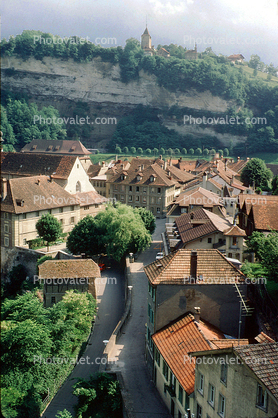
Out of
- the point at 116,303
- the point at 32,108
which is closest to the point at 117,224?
the point at 116,303

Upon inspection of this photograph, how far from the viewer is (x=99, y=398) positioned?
71.6ft

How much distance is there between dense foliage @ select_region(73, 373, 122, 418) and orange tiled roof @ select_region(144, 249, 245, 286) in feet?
17.1

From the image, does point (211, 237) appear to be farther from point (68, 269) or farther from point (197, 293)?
point (68, 269)

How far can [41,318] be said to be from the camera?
28.1 meters

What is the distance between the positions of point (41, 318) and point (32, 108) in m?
121

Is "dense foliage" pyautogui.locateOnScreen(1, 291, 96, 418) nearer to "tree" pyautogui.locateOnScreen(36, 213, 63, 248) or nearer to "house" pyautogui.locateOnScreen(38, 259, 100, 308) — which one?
"house" pyautogui.locateOnScreen(38, 259, 100, 308)

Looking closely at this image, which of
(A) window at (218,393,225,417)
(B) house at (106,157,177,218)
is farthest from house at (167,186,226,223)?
(A) window at (218,393,225,417)

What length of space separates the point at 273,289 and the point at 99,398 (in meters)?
9.99

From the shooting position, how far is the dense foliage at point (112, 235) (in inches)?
1646

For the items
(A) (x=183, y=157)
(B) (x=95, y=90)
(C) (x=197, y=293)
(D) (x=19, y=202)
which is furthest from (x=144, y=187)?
(B) (x=95, y=90)

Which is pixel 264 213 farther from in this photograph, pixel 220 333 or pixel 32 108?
pixel 32 108

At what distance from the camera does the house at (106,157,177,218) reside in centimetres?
6462

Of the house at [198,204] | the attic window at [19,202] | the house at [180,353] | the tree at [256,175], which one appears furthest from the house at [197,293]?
the tree at [256,175]

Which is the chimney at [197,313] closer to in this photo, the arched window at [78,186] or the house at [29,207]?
the house at [29,207]
